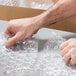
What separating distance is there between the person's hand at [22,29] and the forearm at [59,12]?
44mm

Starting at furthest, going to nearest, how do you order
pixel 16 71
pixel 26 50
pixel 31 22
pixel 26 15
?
pixel 26 15
pixel 31 22
pixel 26 50
pixel 16 71

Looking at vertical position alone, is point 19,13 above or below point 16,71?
above

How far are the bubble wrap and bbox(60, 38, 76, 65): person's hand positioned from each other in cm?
2

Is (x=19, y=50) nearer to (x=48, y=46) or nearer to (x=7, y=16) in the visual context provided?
(x=48, y=46)

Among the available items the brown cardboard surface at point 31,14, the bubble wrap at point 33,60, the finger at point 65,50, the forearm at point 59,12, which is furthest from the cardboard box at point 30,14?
the finger at point 65,50

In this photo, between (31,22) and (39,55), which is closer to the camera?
(39,55)

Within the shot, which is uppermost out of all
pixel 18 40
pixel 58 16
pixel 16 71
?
pixel 58 16

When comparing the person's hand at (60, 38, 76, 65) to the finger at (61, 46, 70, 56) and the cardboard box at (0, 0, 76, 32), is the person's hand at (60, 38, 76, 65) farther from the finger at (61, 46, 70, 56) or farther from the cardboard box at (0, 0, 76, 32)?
the cardboard box at (0, 0, 76, 32)

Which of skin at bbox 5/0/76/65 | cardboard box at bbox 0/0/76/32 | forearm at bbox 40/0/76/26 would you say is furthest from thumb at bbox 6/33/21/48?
cardboard box at bbox 0/0/76/32

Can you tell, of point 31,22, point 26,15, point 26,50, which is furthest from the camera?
point 26,15

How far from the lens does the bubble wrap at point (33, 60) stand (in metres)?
0.67

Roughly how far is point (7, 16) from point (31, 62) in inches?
18.3

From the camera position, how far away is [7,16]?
1.11 m

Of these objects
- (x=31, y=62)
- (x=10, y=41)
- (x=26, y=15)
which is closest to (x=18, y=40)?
(x=10, y=41)
